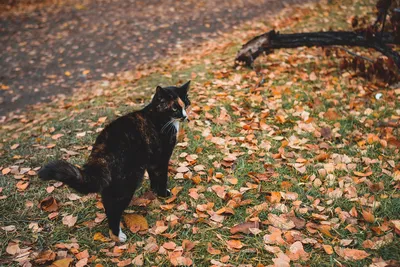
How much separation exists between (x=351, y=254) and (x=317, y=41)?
4.44 metres

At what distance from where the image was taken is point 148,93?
6074 millimetres

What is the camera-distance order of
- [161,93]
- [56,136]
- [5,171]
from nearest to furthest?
[161,93]
[5,171]
[56,136]

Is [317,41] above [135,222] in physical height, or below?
above

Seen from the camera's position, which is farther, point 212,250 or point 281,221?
point 281,221

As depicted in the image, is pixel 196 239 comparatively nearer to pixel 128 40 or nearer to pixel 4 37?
pixel 128 40

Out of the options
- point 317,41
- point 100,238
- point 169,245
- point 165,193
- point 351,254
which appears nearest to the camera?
point 351,254

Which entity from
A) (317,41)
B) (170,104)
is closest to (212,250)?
(170,104)

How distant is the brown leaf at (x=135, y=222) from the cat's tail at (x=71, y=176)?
2.55 ft

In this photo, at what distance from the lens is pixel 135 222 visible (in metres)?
3.23

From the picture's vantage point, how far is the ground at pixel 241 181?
9.51 feet

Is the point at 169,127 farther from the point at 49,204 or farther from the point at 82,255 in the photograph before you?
the point at 49,204

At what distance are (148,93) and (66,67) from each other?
327 centimetres

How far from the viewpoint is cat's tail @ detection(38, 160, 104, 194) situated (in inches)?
88.0

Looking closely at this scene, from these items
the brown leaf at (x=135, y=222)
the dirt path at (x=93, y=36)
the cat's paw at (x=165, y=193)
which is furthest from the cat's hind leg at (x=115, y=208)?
the dirt path at (x=93, y=36)
